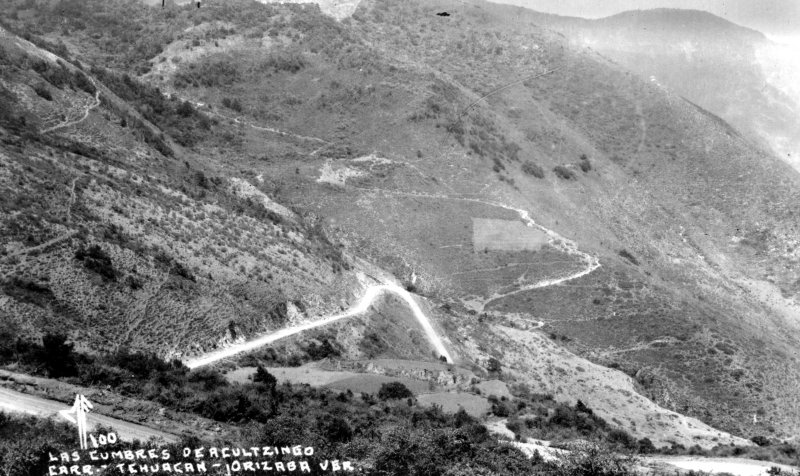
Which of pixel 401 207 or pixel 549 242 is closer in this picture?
pixel 549 242

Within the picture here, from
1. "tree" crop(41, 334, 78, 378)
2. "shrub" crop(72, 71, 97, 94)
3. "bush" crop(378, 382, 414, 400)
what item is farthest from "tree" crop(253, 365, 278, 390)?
"shrub" crop(72, 71, 97, 94)

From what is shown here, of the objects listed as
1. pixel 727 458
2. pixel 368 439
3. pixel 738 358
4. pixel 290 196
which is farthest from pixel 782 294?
pixel 368 439

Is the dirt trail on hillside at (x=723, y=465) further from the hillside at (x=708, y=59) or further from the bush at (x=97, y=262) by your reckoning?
the hillside at (x=708, y=59)

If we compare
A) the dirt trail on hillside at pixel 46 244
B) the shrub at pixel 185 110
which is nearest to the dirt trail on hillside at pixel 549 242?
the shrub at pixel 185 110

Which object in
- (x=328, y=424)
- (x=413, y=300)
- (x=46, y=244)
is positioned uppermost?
(x=46, y=244)

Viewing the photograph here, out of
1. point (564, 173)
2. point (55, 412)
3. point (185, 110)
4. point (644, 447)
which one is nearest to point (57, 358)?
point (55, 412)

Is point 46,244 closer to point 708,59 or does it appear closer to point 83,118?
point 83,118
